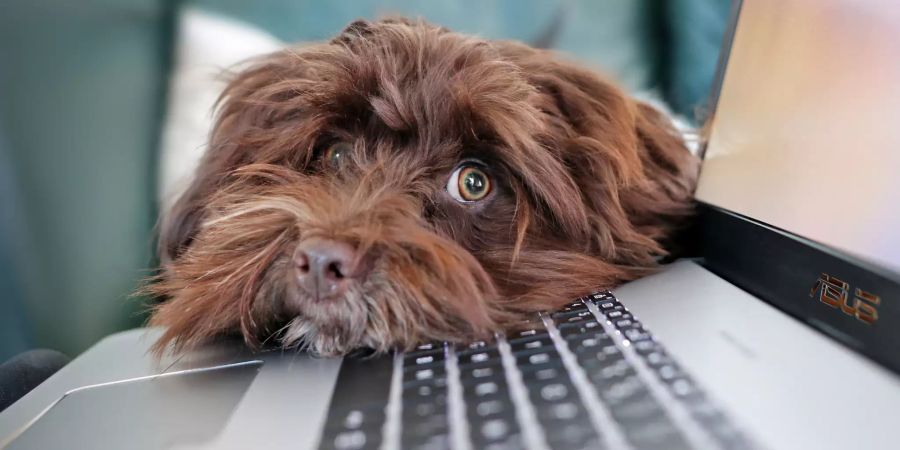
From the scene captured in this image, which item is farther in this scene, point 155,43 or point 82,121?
point 155,43

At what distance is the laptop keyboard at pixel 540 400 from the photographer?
669 millimetres

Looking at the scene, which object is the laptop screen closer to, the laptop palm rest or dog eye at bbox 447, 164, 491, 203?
dog eye at bbox 447, 164, 491, 203

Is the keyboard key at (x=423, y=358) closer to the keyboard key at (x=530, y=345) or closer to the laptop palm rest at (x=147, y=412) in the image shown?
the keyboard key at (x=530, y=345)

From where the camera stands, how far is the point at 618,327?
3.18 feet

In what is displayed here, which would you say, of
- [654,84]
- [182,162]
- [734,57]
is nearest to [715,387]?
[734,57]

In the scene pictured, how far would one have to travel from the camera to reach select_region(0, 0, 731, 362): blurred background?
1.47 metres

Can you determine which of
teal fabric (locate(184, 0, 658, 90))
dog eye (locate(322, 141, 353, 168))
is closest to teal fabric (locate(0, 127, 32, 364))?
dog eye (locate(322, 141, 353, 168))

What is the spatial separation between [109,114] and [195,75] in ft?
1.49

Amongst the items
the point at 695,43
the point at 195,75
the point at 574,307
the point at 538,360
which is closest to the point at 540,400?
the point at 538,360

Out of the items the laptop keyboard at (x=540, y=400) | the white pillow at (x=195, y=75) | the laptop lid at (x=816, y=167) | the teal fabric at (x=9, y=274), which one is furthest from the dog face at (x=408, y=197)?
the white pillow at (x=195, y=75)

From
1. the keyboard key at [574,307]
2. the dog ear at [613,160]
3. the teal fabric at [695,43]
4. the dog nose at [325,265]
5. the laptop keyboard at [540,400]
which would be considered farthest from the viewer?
the teal fabric at [695,43]

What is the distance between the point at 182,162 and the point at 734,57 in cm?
169

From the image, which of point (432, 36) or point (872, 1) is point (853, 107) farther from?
point (432, 36)

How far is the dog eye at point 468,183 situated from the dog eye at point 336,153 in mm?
253
